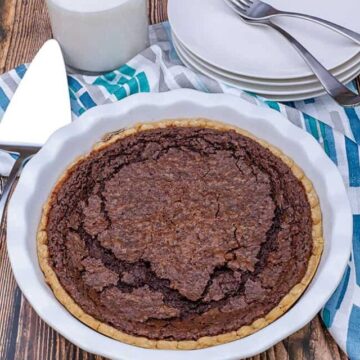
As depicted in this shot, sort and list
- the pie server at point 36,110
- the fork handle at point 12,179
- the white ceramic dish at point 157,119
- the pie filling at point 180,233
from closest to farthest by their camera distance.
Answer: the white ceramic dish at point 157,119
the pie filling at point 180,233
the fork handle at point 12,179
the pie server at point 36,110

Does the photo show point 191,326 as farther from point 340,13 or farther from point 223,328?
point 340,13

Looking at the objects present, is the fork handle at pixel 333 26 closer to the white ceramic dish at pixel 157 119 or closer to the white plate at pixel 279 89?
the white plate at pixel 279 89

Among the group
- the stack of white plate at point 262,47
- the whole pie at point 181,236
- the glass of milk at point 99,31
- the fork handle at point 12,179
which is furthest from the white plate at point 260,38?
the fork handle at point 12,179

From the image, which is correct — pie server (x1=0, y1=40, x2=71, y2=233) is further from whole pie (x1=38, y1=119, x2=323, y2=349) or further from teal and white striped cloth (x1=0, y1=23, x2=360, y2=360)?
whole pie (x1=38, y1=119, x2=323, y2=349)

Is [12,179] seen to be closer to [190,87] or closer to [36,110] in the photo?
[36,110]

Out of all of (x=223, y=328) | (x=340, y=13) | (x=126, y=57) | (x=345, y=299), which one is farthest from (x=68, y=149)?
(x=340, y=13)
